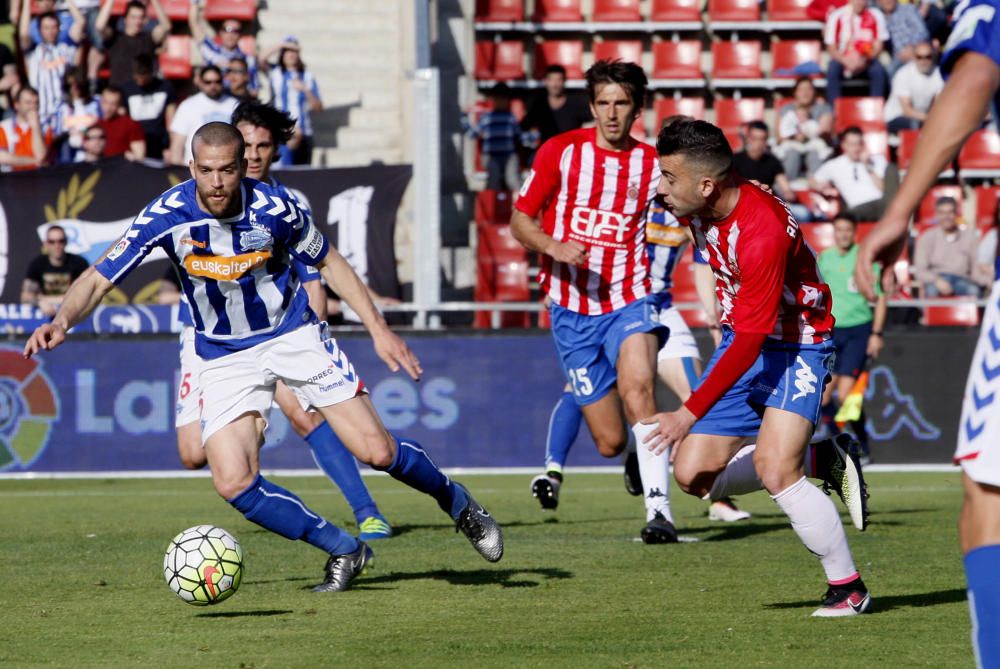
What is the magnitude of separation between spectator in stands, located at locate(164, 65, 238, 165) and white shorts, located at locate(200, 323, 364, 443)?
9.37 m

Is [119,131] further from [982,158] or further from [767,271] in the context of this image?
[767,271]

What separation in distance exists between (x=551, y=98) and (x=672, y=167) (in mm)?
11245

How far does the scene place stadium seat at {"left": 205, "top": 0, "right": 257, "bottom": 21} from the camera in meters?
18.9

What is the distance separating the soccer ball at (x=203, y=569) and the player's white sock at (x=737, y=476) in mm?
2112

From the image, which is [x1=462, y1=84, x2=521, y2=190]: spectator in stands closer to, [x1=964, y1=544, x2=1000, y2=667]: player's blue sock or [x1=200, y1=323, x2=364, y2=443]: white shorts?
[x1=200, y1=323, x2=364, y2=443]: white shorts

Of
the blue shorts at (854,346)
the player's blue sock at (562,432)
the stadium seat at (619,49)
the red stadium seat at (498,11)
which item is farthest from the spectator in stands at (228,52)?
the player's blue sock at (562,432)

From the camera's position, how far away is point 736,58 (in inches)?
770

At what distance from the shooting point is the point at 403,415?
1412 cm

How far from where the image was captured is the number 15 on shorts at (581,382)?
9039mm

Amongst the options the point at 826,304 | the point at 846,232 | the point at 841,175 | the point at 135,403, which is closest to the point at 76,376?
the point at 135,403

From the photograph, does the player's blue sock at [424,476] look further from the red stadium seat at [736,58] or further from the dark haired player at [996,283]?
the red stadium seat at [736,58]

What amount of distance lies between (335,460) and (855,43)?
11.5 m

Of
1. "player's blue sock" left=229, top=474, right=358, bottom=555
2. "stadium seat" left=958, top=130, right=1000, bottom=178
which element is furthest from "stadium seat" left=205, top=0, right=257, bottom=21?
"player's blue sock" left=229, top=474, right=358, bottom=555

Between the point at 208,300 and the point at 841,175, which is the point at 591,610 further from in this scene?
the point at 841,175
